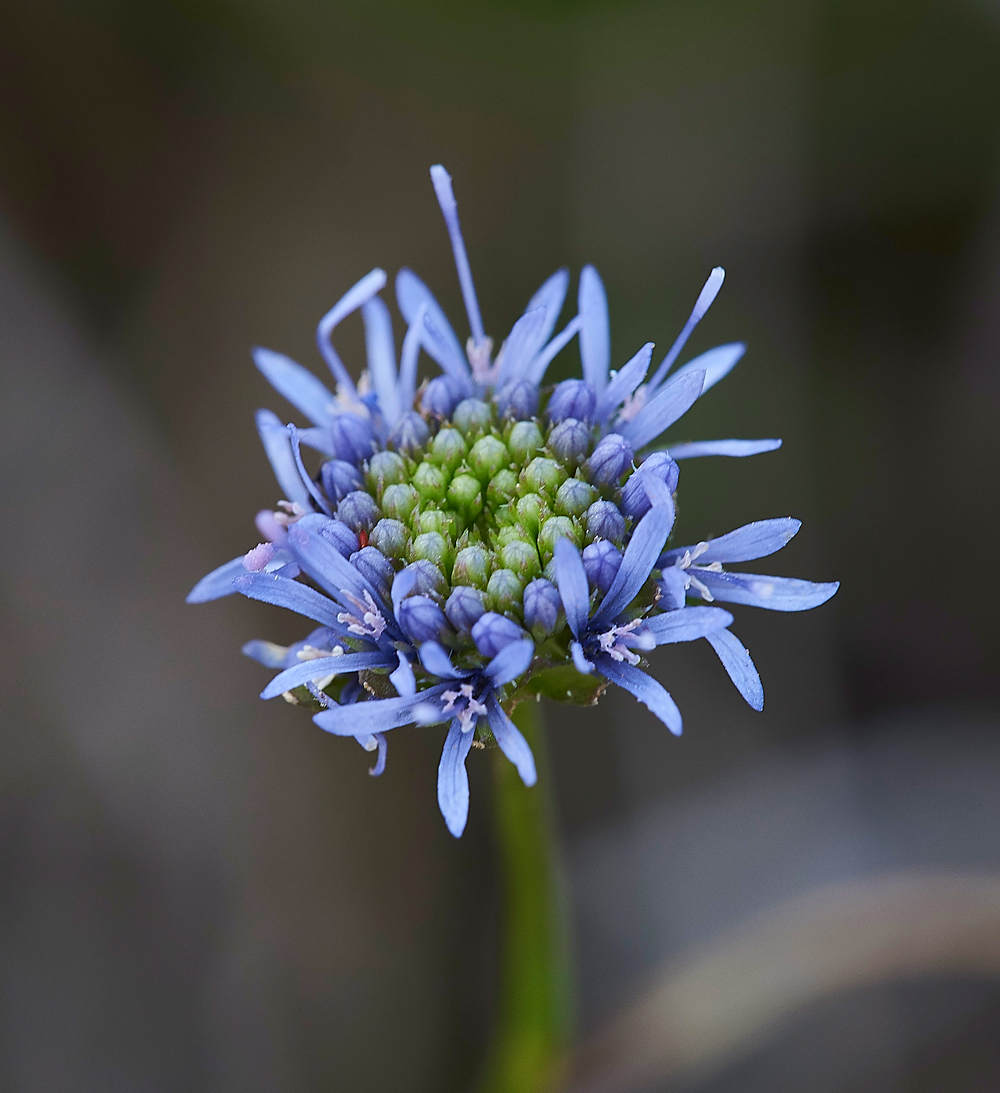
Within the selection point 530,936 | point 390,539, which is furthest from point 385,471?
point 530,936

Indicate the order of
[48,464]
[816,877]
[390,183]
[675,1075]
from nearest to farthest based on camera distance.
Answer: [675,1075], [816,877], [48,464], [390,183]

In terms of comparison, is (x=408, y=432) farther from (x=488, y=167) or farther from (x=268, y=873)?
(x=488, y=167)

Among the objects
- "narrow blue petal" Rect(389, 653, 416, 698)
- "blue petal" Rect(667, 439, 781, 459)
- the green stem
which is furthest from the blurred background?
"narrow blue petal" Rect(389, 653, 416, 698)

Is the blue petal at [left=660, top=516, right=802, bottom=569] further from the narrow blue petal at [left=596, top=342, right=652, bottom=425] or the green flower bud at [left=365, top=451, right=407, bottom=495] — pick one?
the green flower bud at [left=365, top=451, right=407, bottom=495]

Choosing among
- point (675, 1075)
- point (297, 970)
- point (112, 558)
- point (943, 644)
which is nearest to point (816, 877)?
point (675, 1075)

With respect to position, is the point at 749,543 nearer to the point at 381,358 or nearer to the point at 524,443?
the point at 524,443

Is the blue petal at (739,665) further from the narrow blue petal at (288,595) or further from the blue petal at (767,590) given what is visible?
the narrow blue petal at (288,595)

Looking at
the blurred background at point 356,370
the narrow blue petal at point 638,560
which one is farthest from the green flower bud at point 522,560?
the blurred background at point 356,370
